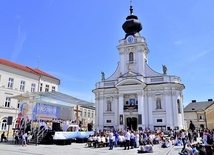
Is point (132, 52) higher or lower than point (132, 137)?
higher

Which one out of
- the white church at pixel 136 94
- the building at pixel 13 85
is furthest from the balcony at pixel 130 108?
the building at pixel 13 85

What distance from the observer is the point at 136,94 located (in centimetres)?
3322

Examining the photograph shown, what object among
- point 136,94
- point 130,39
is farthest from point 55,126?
point 130,39

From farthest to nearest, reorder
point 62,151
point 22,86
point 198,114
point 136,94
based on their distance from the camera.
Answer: point 198,114, point 22,86, point 136,94, point 62,151

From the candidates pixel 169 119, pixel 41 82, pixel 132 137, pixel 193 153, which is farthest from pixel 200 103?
pixel 193 153

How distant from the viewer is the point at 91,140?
17.4 meters

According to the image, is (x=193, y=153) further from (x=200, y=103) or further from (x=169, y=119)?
(x=200, y=103)

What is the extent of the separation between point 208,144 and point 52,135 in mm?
13173

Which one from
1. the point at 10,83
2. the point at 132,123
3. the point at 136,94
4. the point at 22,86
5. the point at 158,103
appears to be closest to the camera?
the point at 10,83

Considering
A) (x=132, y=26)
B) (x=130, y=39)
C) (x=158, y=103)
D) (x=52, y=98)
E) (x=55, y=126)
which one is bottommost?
(x=55, y=126)

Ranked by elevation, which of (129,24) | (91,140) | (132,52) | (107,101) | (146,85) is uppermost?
(129,24)

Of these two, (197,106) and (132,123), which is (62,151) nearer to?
(132,123)

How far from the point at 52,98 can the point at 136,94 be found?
15.7 m

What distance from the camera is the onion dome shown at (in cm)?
3728
